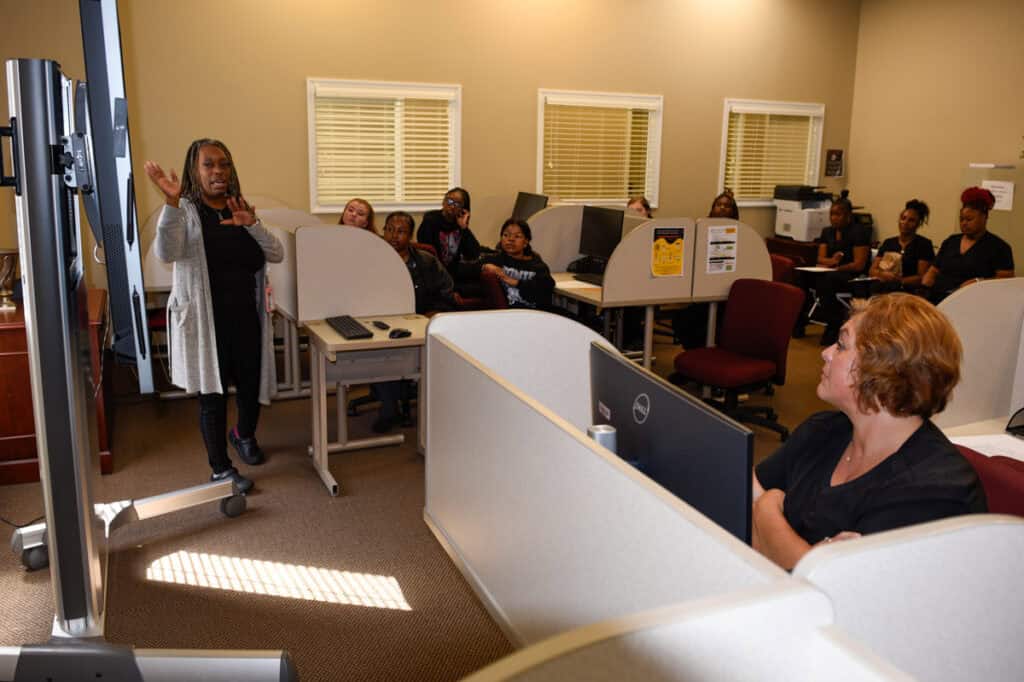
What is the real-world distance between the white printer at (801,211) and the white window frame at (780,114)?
23 centimetres

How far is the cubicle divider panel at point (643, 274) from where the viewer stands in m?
4.61

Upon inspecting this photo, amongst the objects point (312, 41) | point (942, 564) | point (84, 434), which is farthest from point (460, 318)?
point (312, 41)

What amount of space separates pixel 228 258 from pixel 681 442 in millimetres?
2447

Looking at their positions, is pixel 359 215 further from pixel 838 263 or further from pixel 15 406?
pixel 838 263

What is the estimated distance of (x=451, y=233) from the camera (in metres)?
5.87

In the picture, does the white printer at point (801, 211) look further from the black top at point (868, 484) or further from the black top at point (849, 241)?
the black top at point (868, 484)

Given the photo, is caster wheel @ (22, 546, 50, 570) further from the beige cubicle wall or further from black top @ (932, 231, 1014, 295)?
black top @ (932, 231, 1014, 295)

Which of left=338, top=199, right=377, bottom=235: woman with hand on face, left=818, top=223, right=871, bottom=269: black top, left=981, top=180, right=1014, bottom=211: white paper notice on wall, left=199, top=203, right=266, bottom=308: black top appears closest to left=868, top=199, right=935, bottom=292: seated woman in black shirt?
left=818, top=223, right=871, bottom=269: black top

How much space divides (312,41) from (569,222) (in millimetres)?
2396

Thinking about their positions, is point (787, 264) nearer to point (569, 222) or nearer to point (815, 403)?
point (815, 403)

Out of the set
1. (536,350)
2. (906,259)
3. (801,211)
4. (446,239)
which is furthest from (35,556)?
(801,211)

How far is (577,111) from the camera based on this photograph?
7324mm

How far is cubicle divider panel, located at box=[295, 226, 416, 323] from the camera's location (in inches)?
147

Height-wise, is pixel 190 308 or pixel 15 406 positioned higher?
pixel 190 308
